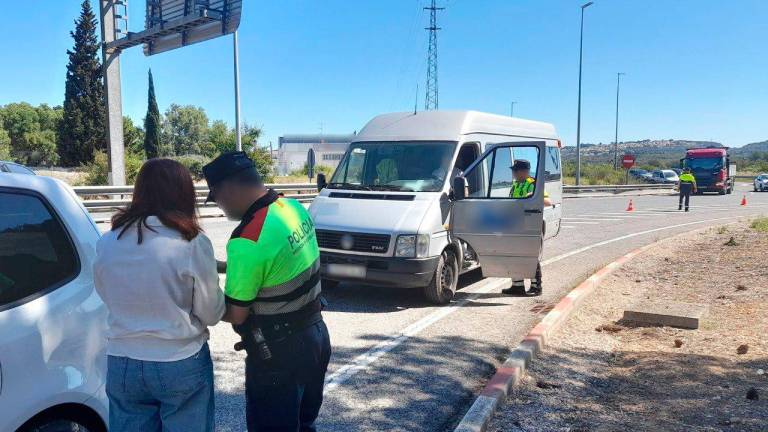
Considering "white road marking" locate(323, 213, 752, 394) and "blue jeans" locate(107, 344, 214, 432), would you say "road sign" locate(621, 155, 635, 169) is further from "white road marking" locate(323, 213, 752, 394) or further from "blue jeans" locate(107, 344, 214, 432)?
"blue jeans" locate(107, 344, 214, 432)

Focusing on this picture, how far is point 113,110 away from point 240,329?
19.8 m

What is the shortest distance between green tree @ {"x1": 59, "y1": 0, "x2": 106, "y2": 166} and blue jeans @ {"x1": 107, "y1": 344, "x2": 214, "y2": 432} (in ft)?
153

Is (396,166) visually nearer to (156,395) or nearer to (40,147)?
(156,395)

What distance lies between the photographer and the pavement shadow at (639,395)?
3.89 meters

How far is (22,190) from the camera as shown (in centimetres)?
256

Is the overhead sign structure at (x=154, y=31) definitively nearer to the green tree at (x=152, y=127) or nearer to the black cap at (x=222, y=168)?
the black cap at (x=222, y=168)

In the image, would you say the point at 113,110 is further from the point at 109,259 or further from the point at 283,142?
the point at 283,142

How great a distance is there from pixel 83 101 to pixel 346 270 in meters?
44.5

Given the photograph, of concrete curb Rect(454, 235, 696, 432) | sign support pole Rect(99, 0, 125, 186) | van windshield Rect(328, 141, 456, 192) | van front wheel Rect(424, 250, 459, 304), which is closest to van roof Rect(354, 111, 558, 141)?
van windshield Rect(328, 141, 456, 192)

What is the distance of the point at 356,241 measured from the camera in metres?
6.86

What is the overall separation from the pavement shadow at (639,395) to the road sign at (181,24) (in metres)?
16.8

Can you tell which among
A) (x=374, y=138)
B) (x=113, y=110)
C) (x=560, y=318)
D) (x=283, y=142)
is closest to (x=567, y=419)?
(x=560, y=318)

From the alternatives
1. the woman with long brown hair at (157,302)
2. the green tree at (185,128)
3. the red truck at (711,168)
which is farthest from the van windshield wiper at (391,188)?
the green tree at (185,128)

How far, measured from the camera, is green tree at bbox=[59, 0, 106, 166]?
44125 mm
